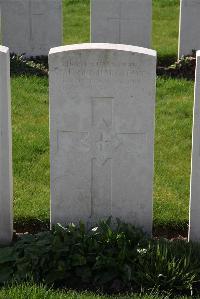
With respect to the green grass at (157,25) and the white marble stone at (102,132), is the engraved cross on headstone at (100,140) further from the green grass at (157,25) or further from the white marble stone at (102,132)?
the green grass at (157,25)

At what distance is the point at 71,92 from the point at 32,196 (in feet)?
4.76

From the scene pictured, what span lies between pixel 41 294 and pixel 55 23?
23.0 ft

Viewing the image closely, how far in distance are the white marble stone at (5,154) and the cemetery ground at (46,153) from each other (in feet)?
1.31

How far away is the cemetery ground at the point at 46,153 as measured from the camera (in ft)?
19.1

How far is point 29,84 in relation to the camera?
927 cm

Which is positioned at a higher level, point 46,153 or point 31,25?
point 31,25

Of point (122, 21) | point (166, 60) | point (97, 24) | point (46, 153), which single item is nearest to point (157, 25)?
point (166, 60)

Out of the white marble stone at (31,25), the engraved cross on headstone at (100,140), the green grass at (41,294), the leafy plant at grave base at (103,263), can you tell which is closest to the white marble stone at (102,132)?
the engraved cross on headstone at (100,140)

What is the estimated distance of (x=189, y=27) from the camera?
1084 cm

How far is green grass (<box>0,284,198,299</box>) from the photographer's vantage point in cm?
445

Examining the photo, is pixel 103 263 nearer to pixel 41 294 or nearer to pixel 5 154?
pixel 41 294

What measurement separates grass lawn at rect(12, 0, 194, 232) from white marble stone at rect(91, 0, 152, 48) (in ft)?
1.93

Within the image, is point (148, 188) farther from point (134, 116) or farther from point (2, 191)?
point (2, 191)

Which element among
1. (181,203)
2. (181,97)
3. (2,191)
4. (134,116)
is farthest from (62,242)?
(181,97)
